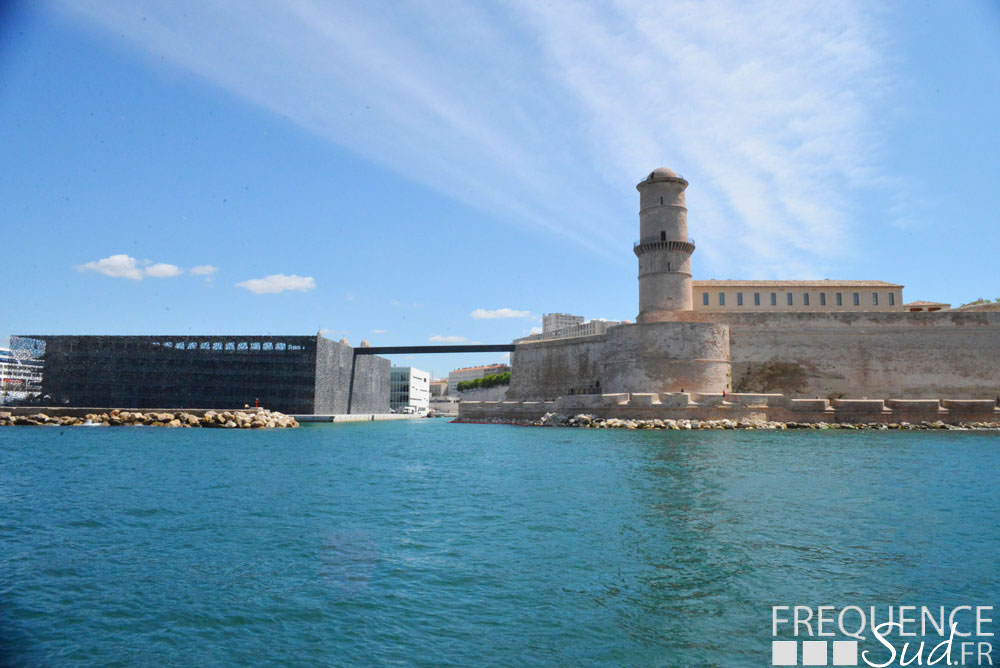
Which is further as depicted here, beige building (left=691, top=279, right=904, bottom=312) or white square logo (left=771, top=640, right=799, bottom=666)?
beige building (left=691, top=279, right=904, bottom=312)

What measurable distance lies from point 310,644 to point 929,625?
4947 mm

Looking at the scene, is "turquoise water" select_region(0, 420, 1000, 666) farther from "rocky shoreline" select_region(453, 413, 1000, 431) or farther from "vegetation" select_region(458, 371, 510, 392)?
"vegetation" select_region(458, 371, 510, 392)

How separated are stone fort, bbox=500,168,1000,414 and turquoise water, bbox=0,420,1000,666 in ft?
65.7

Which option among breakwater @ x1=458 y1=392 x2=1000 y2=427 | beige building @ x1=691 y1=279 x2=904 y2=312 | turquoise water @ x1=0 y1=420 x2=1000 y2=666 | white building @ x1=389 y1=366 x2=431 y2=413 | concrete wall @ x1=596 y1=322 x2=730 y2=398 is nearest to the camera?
turquoise water @ x1=0 y1=420 x2=1000 y2=666

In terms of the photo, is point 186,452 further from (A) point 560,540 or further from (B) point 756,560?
(B) point 756,560

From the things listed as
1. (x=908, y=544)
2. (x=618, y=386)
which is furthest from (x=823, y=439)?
(x=908, y=544)

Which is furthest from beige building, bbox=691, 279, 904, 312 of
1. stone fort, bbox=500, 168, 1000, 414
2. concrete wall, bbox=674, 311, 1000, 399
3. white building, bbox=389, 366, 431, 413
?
white building, bbox=389, 366, 431, 413

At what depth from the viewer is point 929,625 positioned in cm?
501

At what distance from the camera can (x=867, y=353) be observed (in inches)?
1368

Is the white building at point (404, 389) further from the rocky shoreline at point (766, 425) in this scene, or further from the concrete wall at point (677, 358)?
the rocky shoreline at point (766, 425)

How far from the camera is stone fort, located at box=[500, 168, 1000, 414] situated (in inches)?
1328

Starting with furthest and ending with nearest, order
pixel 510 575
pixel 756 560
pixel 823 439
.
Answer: pixel 823 439, pixel 756 560, pixel 510 575

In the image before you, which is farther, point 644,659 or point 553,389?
point 553,389

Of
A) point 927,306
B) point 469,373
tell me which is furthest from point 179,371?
point 469,373
